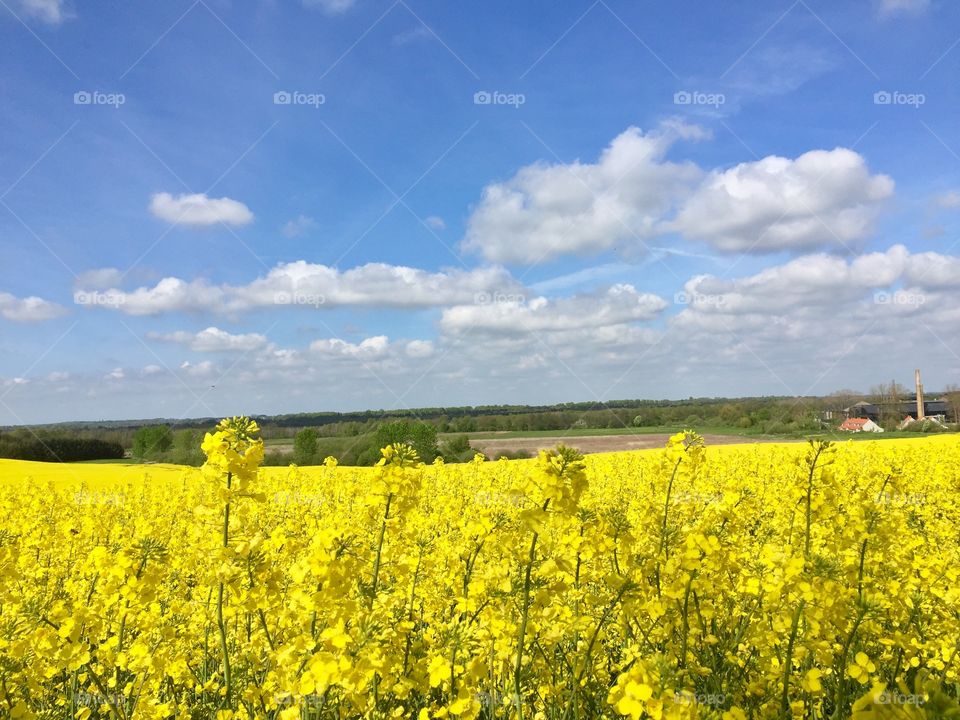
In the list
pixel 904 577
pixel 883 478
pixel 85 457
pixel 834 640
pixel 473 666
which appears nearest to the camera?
pixel 473 666

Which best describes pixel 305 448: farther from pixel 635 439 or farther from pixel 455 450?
pixel 635 439

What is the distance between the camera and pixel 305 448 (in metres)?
37.7

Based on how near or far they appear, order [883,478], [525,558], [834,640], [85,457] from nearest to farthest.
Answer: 1. [525,558]
2. [834,640]
3. [883,478]
4. [85,457]

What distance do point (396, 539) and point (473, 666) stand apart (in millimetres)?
851

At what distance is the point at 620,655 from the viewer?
15.0 ft

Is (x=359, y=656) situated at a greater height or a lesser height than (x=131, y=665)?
greater

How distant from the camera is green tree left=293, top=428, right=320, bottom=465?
37.0 meters

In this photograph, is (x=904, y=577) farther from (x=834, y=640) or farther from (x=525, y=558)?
(x=525, y=558)

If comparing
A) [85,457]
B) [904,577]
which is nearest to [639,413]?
[85,457]

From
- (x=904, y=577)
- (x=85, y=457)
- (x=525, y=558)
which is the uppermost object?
(x=525, y=558)

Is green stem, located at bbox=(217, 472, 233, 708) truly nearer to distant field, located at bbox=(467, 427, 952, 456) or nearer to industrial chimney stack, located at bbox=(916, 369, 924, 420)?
distant field, located at bbox=(467, 427, 952, 456)

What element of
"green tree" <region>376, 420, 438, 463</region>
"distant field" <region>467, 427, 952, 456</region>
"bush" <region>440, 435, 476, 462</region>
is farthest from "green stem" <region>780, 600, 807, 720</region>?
"bush" <region>440, 435, 476, 462</region>

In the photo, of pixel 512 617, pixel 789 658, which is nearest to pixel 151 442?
pixel 512 617

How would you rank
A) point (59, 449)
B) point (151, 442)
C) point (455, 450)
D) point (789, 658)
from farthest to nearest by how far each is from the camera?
point (59, 449) < point (151, 442) < point (455, 450) < point (789, 658)
